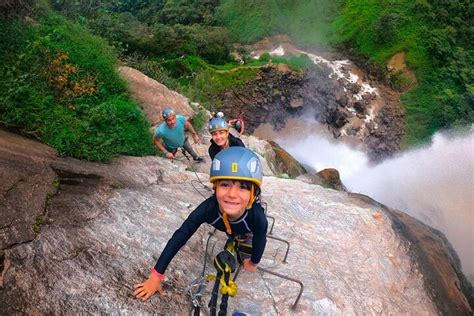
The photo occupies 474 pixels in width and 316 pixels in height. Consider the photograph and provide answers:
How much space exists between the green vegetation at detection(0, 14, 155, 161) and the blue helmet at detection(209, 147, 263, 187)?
4147 mm

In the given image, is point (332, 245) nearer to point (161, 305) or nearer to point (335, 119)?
point (161, 305)

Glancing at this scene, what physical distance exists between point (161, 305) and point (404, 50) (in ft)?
164

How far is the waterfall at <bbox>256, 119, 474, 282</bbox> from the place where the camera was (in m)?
19.9

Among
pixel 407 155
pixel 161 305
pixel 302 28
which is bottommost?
pixel 161 305

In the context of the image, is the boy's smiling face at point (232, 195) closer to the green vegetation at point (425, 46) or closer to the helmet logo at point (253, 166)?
the helmet logo at point (253, 166)

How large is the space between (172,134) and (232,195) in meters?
5.43

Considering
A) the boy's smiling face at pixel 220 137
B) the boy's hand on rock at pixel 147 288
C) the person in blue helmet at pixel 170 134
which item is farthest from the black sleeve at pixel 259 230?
the person in blue helmet at pixel 170 134

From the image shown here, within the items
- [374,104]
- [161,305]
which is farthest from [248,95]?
[161,305]

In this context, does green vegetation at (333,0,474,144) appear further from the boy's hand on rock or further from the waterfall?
the boy's hand on rock

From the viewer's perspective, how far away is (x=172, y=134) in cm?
896

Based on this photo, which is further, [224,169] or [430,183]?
[430,183]

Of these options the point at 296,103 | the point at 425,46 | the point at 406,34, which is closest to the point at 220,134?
the point at 296,103

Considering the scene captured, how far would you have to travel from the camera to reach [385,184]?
29.3 metres

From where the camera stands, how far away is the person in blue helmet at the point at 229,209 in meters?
3.82
